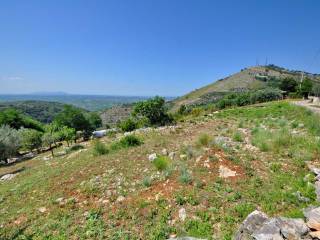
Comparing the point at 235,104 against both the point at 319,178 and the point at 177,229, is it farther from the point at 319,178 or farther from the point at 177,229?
the point at 177,229

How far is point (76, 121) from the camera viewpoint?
39125 millimetres

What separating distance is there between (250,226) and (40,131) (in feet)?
155

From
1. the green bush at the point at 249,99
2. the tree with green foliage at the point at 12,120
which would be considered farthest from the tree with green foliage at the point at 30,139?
the green bush at the point at 249,99

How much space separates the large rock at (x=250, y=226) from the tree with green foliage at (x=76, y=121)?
36.5 m

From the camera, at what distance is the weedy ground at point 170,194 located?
5305 mm

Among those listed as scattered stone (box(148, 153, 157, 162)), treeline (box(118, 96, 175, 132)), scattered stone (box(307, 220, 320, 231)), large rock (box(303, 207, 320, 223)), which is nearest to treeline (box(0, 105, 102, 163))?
treeline (box(118, 96, 175, 132))

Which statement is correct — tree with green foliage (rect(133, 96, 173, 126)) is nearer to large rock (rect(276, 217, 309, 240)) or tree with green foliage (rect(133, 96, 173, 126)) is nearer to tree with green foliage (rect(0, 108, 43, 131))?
tree with green foliage (rect(0, 108, 43, 131))

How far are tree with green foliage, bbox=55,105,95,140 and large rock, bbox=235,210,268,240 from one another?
120 feet

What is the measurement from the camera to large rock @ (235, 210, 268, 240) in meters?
4.27

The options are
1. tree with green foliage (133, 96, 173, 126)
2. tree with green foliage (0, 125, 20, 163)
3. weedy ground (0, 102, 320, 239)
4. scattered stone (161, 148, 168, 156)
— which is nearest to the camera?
weedy ground (0, 102, 320, 239)

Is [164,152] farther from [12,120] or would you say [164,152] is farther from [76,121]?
[12,120]

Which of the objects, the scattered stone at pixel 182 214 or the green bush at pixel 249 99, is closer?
the scattered stone at pixel 182 214

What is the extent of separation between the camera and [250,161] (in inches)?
313

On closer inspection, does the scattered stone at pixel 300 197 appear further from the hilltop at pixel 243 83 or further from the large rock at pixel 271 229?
the hilltop at pixel 243 83
